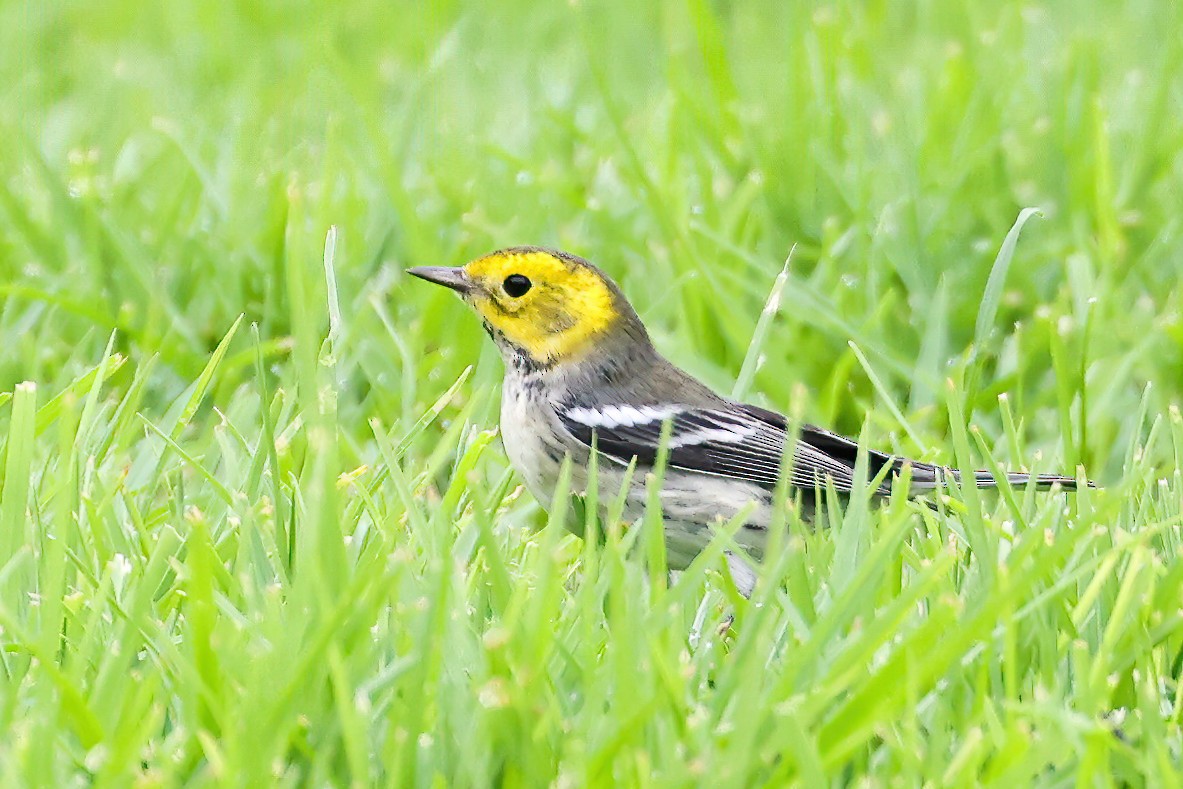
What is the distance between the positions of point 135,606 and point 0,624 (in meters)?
0.20

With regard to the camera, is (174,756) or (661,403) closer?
(174,756)

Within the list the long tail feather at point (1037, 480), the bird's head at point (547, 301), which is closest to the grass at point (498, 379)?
the long tail feather at point (1037, 480)

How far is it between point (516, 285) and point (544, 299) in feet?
0.23

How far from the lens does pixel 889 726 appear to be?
2398 millimetres

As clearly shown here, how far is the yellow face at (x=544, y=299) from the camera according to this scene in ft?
12.7

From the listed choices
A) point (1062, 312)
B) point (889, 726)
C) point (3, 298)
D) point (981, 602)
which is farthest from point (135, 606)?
point (1062, 312)

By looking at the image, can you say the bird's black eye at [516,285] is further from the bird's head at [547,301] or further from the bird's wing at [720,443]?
the bird's wing at [720,443]

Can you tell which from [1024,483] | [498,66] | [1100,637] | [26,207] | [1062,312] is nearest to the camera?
[1100,637]

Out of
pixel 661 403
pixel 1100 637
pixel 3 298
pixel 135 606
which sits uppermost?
pixel 3 298

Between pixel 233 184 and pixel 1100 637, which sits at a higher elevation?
pixel 233 184

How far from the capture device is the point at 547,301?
388cm

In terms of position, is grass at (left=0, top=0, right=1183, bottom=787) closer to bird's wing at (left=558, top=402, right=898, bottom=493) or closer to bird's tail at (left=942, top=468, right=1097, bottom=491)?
bird's tail at (left=942, top=468, right=1097, bottom=491)

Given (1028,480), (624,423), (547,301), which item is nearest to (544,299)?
(547,301)

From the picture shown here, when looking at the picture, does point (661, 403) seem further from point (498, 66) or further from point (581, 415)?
point (498, 66)
